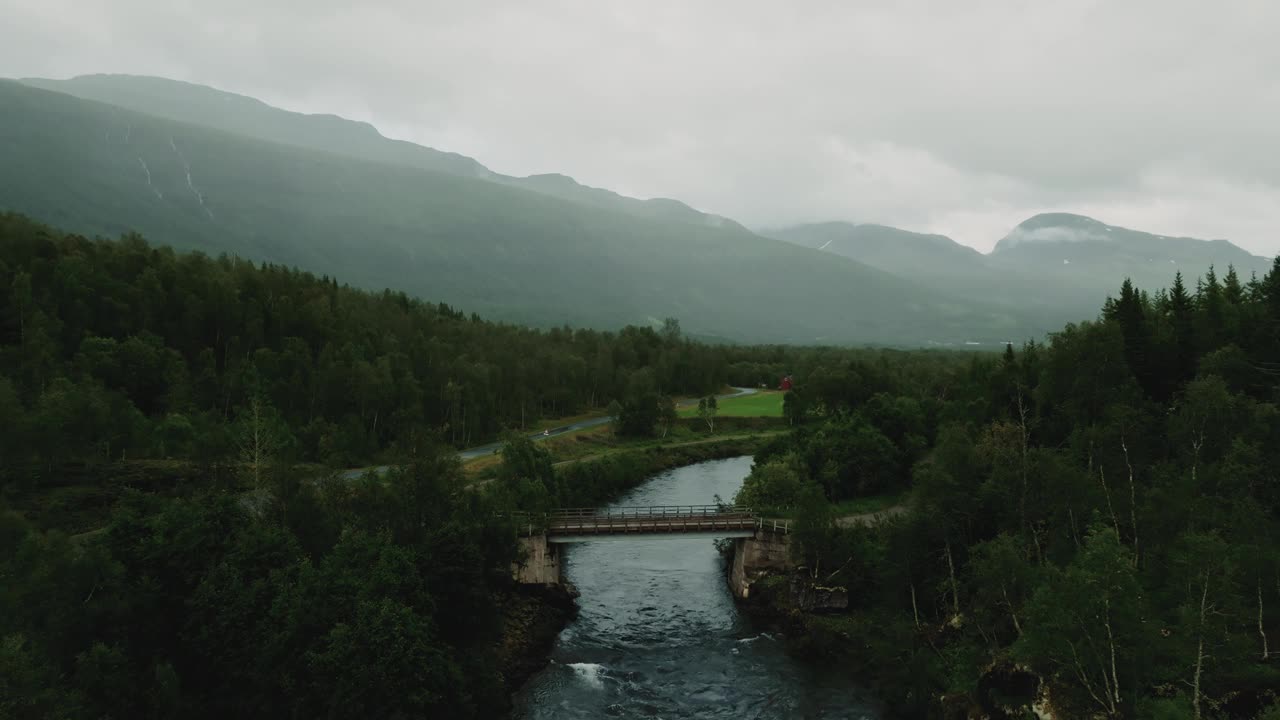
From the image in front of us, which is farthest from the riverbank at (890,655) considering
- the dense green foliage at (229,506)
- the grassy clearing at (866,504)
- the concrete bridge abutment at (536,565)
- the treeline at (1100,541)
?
the dense green foliage at (229,506)

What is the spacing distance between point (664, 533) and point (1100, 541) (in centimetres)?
3661

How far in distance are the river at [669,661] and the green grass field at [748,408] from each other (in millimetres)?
81332

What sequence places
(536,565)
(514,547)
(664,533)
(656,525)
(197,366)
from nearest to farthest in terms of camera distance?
(514,547), (536,565), (664,533), (656,525), (197,366)

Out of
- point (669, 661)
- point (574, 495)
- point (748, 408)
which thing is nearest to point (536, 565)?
point (669, 661)

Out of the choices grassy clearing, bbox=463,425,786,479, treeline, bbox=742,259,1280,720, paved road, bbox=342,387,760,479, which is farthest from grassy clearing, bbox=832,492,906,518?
grassy clearing, bbox=463,425,786,479

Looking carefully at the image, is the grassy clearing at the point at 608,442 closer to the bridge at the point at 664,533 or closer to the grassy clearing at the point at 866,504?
the bridge at the point at 664,533

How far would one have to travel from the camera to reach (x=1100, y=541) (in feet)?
105

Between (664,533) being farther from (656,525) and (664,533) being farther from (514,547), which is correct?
(514,547)

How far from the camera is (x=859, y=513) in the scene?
76500mm

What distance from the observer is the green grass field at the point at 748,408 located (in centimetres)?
15512

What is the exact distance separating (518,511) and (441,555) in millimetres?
19020

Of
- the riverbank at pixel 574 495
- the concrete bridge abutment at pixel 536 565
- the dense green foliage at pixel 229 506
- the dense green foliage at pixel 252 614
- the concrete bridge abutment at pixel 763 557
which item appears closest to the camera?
the dense green foliage at pixel 252 614

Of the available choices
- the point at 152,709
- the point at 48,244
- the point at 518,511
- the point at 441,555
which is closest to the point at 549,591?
the point at 518,511

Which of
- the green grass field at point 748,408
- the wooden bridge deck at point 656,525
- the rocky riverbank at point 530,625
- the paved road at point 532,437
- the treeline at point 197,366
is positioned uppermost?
the treeline at point 197,366
